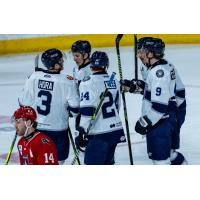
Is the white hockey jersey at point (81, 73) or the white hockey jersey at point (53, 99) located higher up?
→ the white hockey jersey at point (81, 73)

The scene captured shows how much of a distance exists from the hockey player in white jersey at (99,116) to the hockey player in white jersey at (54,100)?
0.22ft

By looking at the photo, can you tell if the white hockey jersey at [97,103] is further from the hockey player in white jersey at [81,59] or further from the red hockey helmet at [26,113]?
the red hockey helmet at [26,113]

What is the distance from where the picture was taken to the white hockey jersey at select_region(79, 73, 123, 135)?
423 cm

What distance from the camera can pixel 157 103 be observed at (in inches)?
168

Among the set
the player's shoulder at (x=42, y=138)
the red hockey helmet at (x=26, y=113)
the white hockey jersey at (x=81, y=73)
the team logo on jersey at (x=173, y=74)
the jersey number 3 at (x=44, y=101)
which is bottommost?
the player's shoulder at (x=42, y=138)

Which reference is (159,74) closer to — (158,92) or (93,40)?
(158,92)

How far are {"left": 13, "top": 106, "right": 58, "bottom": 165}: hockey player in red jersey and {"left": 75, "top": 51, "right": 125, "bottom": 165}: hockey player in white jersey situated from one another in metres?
0.18

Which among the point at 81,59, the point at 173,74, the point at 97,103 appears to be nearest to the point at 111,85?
the point at 97,103

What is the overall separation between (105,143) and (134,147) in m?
0.17

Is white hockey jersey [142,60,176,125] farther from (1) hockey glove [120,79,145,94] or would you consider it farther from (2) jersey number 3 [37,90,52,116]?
(2) jersey number 3 [37,90,52,116]

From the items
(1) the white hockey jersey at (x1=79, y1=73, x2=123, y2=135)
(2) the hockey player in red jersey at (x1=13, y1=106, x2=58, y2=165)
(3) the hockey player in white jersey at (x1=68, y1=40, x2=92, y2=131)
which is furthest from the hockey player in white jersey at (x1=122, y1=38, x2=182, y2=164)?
(2) the hockey player in red jersey at (x1=13, y1=106, x2=58, y2=165)

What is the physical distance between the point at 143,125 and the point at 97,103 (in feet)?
0.96

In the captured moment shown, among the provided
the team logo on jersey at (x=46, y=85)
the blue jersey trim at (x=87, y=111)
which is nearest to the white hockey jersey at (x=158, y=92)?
the blue jersey trim at (x=87, y=111)

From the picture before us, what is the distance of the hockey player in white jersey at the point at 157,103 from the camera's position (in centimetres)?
427
